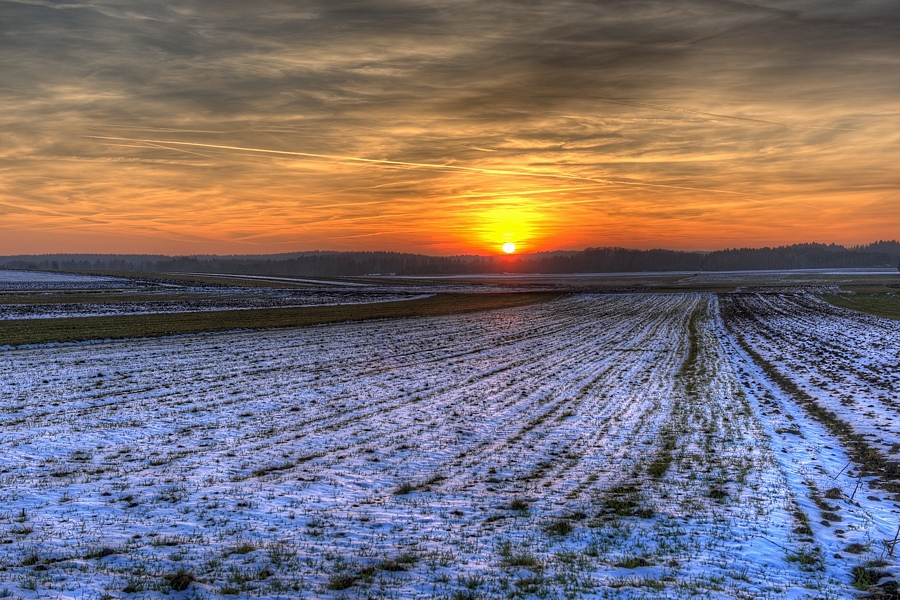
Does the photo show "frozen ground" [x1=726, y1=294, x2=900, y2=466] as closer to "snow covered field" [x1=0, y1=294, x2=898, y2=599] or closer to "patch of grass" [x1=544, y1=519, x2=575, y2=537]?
"snow covered field" [x1=0, y1=294, x2=898, y2=599]

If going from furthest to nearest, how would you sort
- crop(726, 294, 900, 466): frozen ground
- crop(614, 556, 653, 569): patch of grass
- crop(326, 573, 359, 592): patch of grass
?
crop(726, 294, 900, 466): frozen ground
crop(614, 556, 653, 569): patch of grass
crop(326, 573, 359, 592): patch of grass

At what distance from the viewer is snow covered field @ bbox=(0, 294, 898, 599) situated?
6934 mm

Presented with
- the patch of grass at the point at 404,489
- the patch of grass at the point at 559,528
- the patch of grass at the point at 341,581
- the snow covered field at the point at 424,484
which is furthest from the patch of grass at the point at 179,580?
the patch of grass at the point at 559,528

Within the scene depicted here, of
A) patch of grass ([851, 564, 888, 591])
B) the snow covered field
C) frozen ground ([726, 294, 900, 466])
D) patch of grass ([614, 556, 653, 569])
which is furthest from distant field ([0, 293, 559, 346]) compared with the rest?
patch of grass ([851, 564, 888, 591])

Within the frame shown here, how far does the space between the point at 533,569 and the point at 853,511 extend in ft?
18.1

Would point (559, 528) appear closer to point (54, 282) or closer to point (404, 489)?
point (404, 489)

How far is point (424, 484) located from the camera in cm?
1031

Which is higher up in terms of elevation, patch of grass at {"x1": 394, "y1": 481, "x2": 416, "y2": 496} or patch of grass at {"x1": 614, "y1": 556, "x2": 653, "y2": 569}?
patch of grass at {"x1": 614, "y1": 556, "x2": 653, "y2": 569}

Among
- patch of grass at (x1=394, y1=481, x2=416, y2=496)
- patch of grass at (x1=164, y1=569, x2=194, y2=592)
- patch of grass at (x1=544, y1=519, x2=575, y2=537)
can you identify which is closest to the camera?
patch of grass at (x1=164, y1=569, x2=194, y2=592)

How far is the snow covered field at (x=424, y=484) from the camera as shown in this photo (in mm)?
6934

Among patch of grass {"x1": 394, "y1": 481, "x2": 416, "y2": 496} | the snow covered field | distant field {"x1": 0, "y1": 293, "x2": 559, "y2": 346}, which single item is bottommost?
patch of grass {"x1": 394, "y1": 481, "x2": 416, "y2": 496}

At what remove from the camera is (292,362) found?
23547mm

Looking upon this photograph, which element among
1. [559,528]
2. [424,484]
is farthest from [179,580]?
[559,528]

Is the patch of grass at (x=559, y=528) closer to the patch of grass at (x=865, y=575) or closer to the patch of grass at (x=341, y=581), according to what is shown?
the patch of grass at (x=341, y=581)
